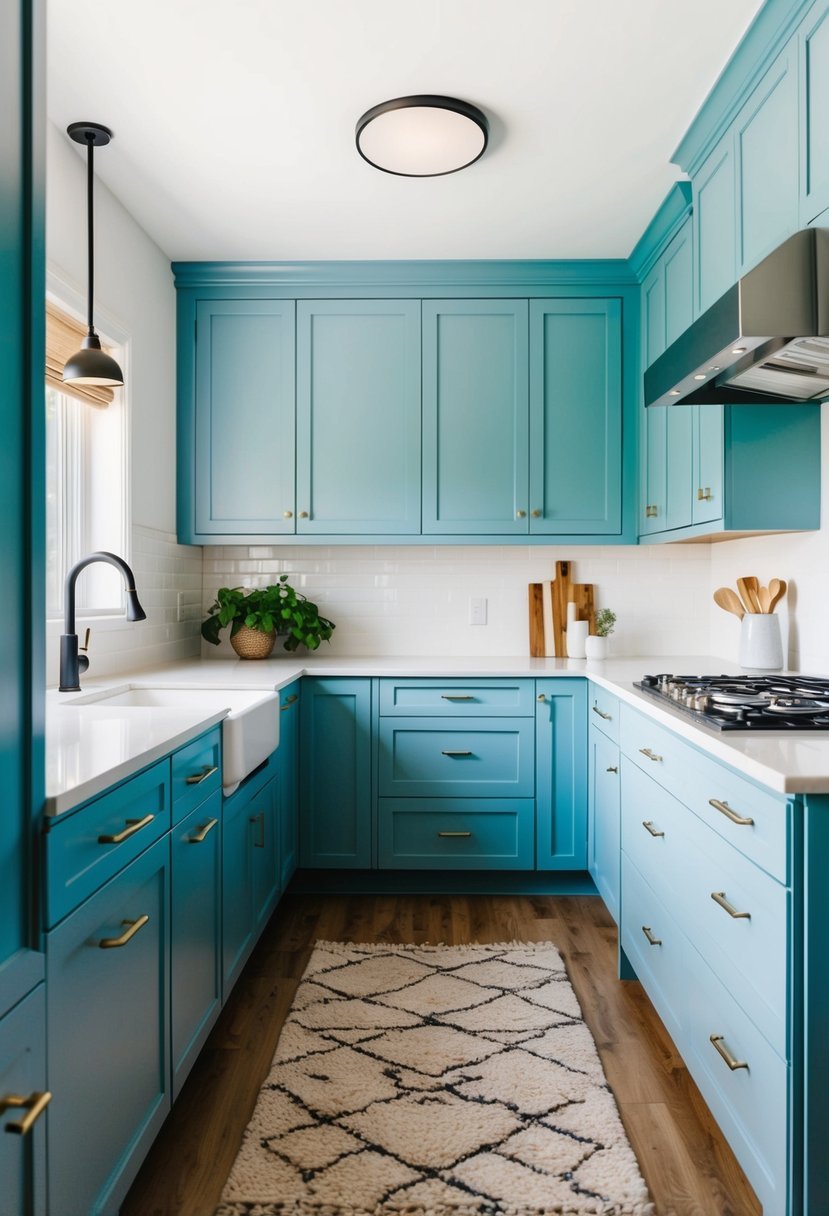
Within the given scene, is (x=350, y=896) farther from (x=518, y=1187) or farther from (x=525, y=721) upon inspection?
(x=518, y=1187)

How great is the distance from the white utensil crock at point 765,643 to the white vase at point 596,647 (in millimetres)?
728

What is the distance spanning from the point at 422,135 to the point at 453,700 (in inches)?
74.5

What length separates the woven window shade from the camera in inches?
95.7

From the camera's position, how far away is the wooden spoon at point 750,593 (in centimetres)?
276

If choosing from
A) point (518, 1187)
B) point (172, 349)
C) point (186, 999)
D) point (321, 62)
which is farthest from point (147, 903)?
point (172, 349)

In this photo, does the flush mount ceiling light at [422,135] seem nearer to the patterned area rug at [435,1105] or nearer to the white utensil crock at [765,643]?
the white utensil crock at [765,643]

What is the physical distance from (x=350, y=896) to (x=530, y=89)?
9.18 feet

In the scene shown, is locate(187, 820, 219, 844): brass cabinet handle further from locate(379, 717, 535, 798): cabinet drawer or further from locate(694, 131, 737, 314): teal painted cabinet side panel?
locate(694, 131, 737, 314): teal painted cabinet side panel

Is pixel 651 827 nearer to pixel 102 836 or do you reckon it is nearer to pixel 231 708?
pixel 231 708

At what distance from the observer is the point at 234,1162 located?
64.5 inches

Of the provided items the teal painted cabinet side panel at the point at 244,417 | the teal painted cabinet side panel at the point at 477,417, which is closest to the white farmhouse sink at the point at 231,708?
the teal painted cabinet side panel at the point at 244,417

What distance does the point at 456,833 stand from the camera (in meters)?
3.10

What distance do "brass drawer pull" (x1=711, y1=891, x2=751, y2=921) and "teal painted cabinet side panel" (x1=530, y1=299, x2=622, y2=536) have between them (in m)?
2.00

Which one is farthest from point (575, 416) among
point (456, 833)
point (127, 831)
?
point (127, 831)
